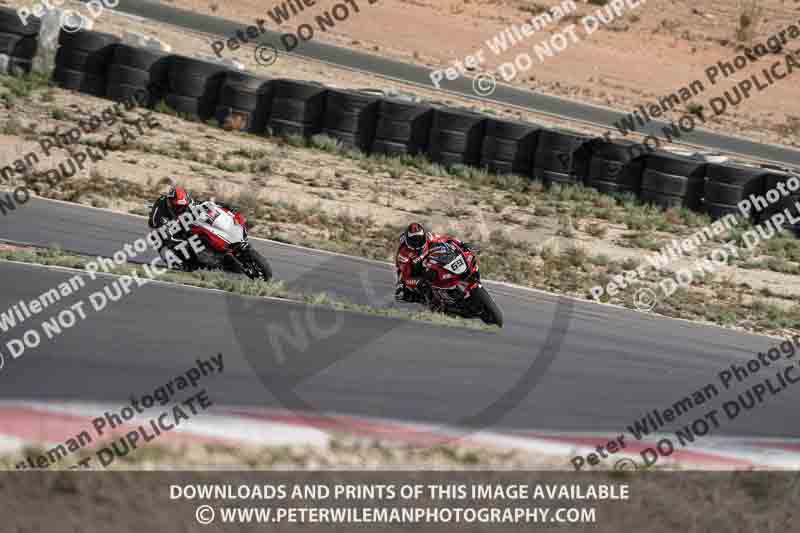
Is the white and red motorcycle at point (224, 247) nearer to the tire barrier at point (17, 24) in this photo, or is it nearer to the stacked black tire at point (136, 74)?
the stacked black tire at point (136, 74)

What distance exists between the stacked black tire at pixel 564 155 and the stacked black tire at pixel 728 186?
231cm

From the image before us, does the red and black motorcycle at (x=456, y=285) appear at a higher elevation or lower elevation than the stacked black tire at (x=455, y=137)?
lower

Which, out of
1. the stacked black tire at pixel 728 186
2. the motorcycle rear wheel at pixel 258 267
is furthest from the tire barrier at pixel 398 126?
the motorcycle rear wheel at pixel 258 267

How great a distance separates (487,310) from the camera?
38.2 ft

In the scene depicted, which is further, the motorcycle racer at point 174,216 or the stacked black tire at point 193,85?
the stacked black tire at point 193,85

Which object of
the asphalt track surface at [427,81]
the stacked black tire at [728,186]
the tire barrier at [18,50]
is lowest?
the tire barrier at [18,50]

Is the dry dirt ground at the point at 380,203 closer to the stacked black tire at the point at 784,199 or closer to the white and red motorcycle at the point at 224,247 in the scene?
the stacked black tire at the point at 784,199

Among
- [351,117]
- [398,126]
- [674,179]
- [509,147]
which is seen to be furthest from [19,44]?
[674,179]

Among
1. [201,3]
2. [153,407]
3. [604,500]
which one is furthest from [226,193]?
[201,3]

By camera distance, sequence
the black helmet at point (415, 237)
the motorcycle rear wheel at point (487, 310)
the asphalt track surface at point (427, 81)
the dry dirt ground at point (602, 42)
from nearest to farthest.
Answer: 1. the motorcycle rear wheel at point (487, 310)
2. the black helmet at point (415, 237)
3. the asphalt track surface at point (427, 81)
4. the dry dirt ground at point (602, 42)

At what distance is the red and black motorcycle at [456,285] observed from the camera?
38.1 feet

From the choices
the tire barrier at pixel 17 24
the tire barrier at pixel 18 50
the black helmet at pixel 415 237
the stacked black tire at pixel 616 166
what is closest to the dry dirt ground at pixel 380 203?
the stacked black tire at pixel 616 166

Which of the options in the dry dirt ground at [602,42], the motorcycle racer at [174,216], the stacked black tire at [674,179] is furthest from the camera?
the dry dirt ground at [602,42]

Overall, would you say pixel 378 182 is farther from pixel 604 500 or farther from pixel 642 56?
pixel 642 56
